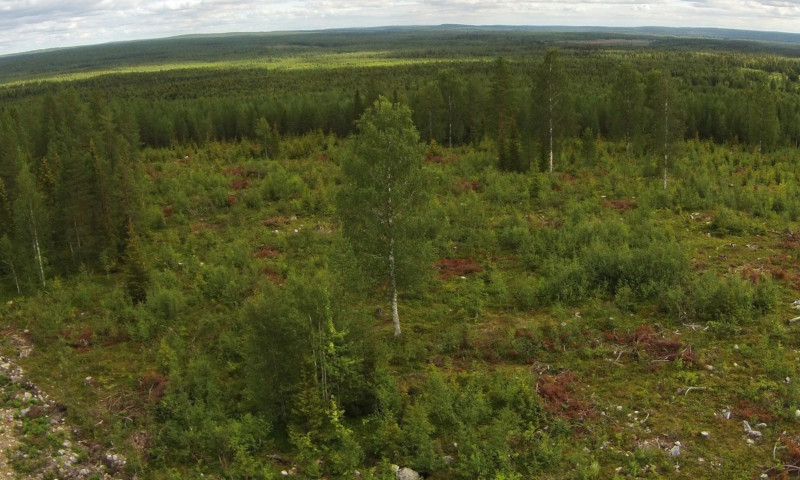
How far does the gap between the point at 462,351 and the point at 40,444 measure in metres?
11.2

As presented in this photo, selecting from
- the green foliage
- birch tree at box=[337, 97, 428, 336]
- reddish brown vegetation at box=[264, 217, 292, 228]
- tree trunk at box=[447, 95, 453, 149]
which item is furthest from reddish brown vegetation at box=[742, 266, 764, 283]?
tree trunk at box=[447, 95, 453, 149]

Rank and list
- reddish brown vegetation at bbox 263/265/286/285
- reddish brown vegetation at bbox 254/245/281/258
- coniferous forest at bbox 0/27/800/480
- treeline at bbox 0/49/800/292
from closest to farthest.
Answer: coniferous forest at bbox 0/27/800/480 < reddish brown vegetation at bbox 263/265/286/285 < reddish brown vegetation at bbox 254/245/281/258 < treeline at bbox 0/49/800/292

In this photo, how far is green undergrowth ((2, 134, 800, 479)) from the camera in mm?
12125

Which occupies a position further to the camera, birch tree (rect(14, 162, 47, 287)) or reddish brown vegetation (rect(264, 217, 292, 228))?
reddish brown vegetation (rect(264, 217, 292, 228))

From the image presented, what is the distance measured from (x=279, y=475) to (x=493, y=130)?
4290cm

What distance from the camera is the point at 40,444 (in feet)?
43.0

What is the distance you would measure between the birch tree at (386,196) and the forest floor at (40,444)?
8.79m

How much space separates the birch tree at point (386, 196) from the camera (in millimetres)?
16734

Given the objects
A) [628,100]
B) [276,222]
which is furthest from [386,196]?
[628,100]

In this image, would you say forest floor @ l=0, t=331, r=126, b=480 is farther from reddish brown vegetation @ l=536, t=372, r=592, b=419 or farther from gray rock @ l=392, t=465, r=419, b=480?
reddish brown vegetation @ l=536, t=372, r=592, b=419

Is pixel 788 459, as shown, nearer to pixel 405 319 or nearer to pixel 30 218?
pixel 405 319

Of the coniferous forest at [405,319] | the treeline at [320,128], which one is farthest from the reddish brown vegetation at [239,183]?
the treeline at [320,128]

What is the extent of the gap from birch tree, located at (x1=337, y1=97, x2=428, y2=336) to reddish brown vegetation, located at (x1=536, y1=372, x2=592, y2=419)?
5277mm

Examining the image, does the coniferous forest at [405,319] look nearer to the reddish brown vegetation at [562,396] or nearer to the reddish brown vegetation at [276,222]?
the reddish brown vegetation at [562,396]
